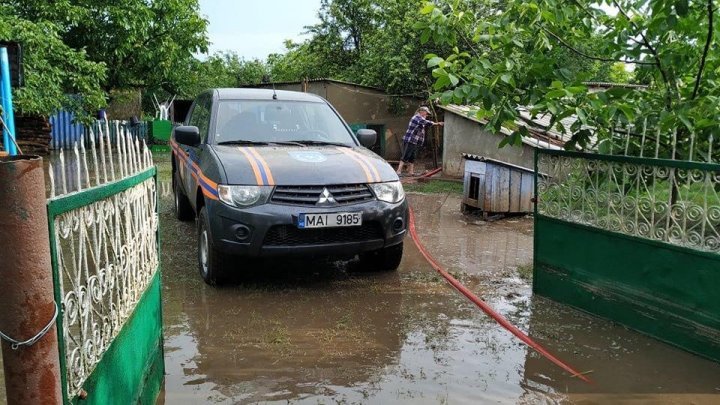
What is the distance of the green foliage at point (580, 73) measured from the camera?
154 inches

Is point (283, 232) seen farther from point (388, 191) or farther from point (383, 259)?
point (383, 259)

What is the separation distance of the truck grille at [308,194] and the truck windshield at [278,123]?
1061 mm

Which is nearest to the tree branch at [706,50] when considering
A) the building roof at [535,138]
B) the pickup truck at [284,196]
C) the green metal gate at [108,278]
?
the building roof at [535,138]

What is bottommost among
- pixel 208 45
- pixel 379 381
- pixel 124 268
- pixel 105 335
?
pixel 379 381

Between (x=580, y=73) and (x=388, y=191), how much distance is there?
5.95 ft

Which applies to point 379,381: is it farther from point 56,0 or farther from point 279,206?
point 56,0

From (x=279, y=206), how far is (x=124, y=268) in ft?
7.15

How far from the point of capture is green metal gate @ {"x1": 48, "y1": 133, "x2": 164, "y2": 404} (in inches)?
72.2

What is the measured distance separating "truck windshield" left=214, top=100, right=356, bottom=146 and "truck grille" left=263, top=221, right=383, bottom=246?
125cm

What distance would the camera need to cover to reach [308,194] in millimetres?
4730

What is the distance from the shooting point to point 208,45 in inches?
725

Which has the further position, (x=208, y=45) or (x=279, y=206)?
(x=208, y=45)

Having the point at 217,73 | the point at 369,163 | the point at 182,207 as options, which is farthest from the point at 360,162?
the point at 217,73

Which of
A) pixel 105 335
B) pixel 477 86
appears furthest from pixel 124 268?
pixel 477 86
